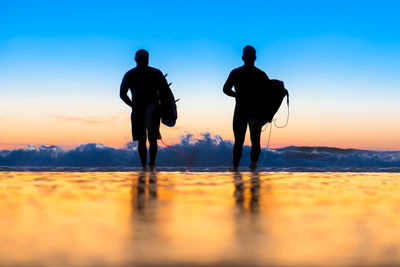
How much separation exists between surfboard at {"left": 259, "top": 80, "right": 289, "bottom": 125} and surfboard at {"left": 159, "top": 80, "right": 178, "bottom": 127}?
135cm

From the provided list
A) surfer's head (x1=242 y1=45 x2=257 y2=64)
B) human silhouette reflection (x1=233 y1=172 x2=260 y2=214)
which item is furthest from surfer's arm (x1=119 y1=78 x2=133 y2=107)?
human silhouette reflection (x1=233 y1=172 x2=260 y2=214)

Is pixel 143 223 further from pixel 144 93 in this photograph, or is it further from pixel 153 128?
pixel 153 128

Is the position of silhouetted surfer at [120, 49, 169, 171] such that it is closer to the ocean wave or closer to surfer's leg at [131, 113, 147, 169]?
surfer's leg at [131, 113, 147, 169]

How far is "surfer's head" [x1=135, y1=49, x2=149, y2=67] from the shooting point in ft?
26.9

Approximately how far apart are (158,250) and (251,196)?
1.99m

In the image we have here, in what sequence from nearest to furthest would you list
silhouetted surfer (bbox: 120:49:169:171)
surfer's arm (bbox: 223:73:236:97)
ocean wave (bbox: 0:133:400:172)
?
surfer's arm (bbox: 223:73:236:97) → silhouetted surfer (bbox: 120:49:169:171) → ocean wave (bbox: 0:133:400:172)

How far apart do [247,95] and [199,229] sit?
19.7ft

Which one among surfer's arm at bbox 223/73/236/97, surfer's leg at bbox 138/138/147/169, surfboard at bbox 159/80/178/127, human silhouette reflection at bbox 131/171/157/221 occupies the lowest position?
human silhouette reflection at bbox 131/171/157/221

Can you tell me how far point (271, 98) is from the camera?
8.40 meters

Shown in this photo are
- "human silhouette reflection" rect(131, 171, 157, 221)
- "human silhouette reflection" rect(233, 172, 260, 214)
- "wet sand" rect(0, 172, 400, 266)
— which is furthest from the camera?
"human silhouette reflection" rect(233, 172, 260, 214)

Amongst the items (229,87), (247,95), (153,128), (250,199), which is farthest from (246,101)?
(250,199)

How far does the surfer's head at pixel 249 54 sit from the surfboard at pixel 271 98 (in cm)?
47

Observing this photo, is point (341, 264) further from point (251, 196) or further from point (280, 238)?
point (251, 196)

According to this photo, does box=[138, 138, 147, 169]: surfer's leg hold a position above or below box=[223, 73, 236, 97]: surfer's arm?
below
